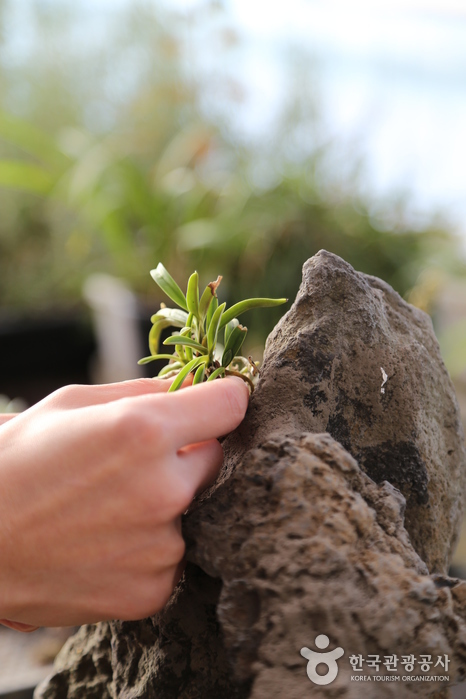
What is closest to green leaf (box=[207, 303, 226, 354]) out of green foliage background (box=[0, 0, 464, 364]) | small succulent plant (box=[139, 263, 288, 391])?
small succulent plant (box=[139, 263, 288, 391])

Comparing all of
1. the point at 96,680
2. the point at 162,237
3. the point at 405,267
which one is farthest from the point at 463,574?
the point at 162,237

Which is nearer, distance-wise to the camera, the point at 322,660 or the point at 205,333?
the point at 322,660

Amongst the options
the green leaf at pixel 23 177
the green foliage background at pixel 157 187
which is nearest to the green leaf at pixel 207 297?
the green foliage background at pixel 157 187

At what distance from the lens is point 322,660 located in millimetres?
430

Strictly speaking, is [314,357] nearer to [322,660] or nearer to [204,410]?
[204,410]

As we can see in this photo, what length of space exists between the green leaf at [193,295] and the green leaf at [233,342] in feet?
0.13

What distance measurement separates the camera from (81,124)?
107 inches

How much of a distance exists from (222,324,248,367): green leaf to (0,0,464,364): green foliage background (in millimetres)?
717

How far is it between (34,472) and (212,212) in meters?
1.69

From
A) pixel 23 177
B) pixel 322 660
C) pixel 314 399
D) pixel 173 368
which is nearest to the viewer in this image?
pixel 322 660

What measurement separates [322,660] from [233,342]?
28 cm

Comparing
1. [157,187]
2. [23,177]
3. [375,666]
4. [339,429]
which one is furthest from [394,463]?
[23,177]

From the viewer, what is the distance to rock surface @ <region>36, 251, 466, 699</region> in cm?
43

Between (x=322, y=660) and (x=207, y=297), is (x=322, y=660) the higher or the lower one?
the lower one
